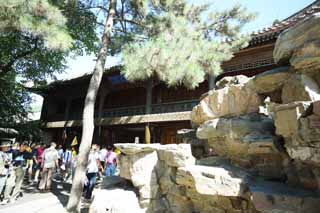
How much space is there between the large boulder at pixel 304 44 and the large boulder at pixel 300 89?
0.14 metres

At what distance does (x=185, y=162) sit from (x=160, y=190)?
106 cm

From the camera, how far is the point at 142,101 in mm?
12820

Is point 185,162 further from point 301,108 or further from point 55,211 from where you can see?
point 55,211

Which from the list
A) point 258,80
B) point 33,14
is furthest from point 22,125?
point 258,80

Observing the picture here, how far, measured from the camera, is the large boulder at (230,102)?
408 centimetres

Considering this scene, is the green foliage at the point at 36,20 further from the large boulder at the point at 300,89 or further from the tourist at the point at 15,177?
the large boulder at the point at 300,89

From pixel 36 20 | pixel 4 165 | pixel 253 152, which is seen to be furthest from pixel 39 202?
pixel 253 152

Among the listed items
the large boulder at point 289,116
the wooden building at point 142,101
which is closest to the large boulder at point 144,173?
the large boulder at point 289,116

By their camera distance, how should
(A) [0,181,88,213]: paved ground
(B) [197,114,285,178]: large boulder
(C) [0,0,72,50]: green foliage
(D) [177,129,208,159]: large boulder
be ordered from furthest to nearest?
(A) [0,181,88,213]: paved ground → (C) [0,0,72,50]: green foliage → (D) [177,129,208,159]: large boulder → (B) [197,114,285,178]: large boulder

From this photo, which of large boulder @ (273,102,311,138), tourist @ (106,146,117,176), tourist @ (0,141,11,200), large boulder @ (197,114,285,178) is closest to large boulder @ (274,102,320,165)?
large boulder @ (273,102,311,138)

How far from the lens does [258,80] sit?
3.80 m

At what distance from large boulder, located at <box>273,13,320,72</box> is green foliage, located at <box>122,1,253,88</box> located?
299cm

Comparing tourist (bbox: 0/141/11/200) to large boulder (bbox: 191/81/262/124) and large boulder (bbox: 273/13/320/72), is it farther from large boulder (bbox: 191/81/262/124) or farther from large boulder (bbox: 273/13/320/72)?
large boulder (bbox: 273/13/320/72)

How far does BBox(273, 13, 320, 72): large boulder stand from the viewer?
9.12 ft
